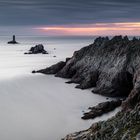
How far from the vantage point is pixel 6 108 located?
2394 inches

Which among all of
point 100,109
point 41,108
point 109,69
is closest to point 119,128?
point 100,109

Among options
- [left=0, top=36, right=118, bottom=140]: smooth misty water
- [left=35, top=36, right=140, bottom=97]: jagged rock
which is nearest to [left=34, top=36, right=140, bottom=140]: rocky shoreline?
[left=35, top=36, right=140, bottom=97]: jagged rock

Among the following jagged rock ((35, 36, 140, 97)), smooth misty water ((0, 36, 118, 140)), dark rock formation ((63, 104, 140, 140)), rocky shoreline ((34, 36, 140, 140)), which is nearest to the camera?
dark rock formation ((63, 104, 140, 140))

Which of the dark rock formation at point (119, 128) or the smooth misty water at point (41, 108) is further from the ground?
the dark rock formation at point (119, 128)

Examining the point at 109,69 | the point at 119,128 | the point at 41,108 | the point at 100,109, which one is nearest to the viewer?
the point at 119,128

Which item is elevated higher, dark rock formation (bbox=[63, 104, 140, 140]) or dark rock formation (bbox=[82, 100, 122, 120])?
dark rock formation (bbox=[63, 104, 140, 140])

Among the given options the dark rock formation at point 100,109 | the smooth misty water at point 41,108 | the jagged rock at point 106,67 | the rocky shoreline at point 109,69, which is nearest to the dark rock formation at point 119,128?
the rocky shoreline at point 109,69

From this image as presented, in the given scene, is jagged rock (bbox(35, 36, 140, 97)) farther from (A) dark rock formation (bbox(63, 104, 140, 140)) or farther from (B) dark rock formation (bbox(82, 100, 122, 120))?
(A) dark rock formation (bbox(63, 104, 140, 140))

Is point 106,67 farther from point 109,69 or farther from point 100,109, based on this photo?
point 100,109

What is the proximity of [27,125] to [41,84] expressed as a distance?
35143 millimetres

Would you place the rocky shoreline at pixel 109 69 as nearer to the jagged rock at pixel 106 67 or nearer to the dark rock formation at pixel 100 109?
the jagged rock at pixel 106 67

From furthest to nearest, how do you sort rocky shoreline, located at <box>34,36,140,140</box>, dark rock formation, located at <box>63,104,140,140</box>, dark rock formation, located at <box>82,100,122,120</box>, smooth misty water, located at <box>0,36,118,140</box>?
rocky shoreline, located at <box>34,36,140,140</box> < dark rock formation, located at <box>82,100,122,120</box> < smooth misty water, located at <box>0,36,118,140</box> < dark rock formation, located at <box>63,104,140,140</box>

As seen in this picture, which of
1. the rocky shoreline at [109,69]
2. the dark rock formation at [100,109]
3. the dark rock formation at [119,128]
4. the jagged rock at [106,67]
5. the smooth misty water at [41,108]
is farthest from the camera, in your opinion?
the jagged rock at [106,67]

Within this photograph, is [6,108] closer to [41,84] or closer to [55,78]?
→ [41,84]
